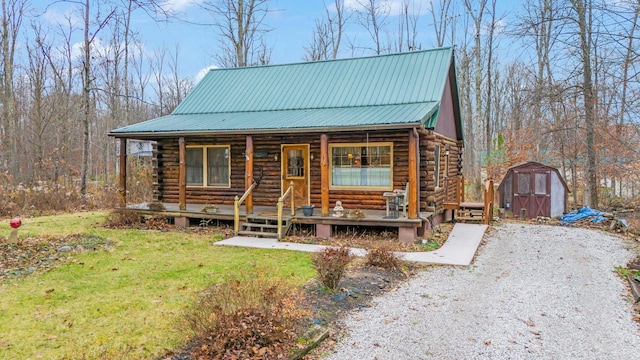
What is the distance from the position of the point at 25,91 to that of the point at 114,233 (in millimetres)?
20379

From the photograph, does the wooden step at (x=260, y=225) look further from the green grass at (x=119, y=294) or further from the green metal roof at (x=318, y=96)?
the green metal roof at (x=318, y=96)

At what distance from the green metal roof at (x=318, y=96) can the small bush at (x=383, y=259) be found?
3.48m

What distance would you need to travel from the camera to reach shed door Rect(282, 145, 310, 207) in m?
12.7

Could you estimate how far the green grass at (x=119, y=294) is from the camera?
451 cm

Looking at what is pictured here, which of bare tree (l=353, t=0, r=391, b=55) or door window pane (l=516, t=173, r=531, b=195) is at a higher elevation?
bare tree (l=353, t=0, r=391, b=55)

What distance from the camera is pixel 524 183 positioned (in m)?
15.2

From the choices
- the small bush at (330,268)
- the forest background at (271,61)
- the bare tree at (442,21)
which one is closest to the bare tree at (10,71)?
the forest background at (271,61)

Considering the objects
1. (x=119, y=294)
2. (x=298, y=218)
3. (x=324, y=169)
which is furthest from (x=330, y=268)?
(x=298, y=218)

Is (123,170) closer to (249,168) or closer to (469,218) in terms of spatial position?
(249,168)

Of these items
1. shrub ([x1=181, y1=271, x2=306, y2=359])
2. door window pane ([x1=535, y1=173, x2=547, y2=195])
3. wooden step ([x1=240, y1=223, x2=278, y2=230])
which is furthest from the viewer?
door window pane ([x1=535, y1=173, x2=547, y2=195])

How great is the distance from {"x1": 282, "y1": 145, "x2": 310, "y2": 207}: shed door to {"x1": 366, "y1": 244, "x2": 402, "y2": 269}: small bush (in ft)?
16.5

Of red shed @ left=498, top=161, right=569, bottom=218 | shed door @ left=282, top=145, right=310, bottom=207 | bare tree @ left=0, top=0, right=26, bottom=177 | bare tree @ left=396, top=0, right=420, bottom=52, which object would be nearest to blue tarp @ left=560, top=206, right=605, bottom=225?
red shed @ left=498, top=161, right=569, bottom=218

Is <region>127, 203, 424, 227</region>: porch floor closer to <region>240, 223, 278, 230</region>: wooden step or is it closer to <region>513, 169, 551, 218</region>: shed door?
<region>240, 223, 278, 230</region>: wooden step

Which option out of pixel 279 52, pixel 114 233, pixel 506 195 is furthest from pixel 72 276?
pixel 279 52
